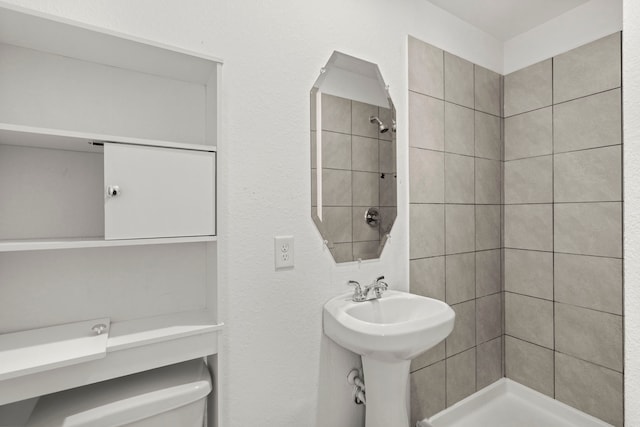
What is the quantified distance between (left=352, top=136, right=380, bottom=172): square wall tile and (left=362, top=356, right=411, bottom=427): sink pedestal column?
856 mm

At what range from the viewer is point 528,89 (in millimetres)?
2078

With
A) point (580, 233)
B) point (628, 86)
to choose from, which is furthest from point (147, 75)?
point (580, 233)

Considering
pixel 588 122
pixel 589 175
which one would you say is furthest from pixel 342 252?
pixel 588 122

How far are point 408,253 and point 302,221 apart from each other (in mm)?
652

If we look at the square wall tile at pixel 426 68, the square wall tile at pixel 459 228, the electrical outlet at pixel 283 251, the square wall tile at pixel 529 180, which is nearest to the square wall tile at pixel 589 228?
the square wall tile at pixel 529 180

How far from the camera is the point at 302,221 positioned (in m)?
1.37

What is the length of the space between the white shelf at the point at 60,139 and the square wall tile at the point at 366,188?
0.73 metres

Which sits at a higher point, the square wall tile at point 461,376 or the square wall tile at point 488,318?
the square wall tile at point 488,318

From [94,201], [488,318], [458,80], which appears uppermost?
[458,80]

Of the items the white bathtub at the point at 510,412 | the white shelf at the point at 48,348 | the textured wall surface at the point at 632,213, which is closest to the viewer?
the textured wall surface at the point at 632,213

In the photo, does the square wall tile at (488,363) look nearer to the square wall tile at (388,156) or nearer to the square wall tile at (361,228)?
the square wall tile at (361,228)

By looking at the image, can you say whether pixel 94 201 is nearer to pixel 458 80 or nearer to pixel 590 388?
pixel 458 80

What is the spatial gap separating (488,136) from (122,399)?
2.29 meters

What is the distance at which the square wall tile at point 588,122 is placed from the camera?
5.58 feet
